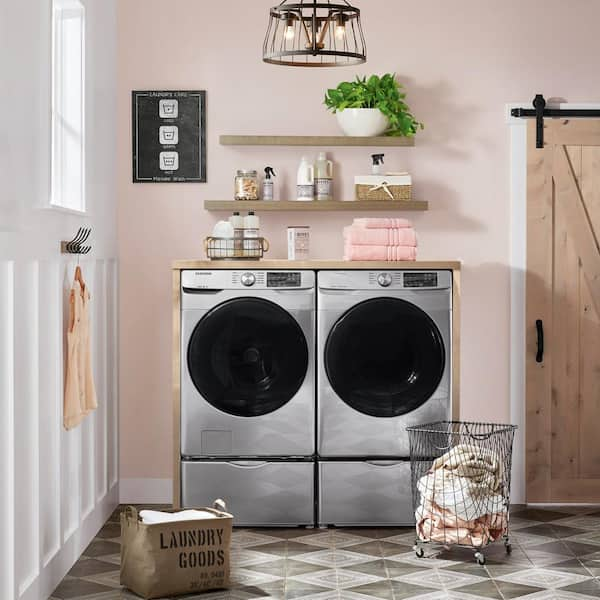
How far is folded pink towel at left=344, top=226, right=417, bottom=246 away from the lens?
4.28 metres

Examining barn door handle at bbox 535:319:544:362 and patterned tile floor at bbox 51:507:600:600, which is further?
barn door handle at bbox 535:319:544:362

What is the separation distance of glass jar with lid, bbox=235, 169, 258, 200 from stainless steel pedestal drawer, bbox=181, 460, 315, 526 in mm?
1213

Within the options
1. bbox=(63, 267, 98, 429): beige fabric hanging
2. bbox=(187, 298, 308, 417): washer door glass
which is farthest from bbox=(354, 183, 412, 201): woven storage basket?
bbox=(63, 267, 98, 429): beige fabric hanging

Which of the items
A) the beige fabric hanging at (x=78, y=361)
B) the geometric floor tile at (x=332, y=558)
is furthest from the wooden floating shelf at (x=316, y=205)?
the geometric floor tile at (x=332, y=558)

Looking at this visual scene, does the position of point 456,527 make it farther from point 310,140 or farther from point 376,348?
point 310,140

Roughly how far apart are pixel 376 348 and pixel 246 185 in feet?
3.28

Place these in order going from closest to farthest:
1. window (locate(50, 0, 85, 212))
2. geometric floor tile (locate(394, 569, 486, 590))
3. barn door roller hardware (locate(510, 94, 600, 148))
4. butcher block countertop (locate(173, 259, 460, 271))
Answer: geometric floor tile (locate(394, 569, 486, 590))
window (locate(50, 0, 85, 212))
butcher block countertop (locate(173, 259, 460, 271))
barn door roller hardware (locate(510, 94, 600, 148))

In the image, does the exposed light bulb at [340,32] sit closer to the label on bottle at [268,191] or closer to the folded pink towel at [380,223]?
the folded pink towel at [380,223]

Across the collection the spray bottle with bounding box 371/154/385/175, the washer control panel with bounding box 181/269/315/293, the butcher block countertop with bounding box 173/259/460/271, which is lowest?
the washer control panel with bounding box 181/269/315/293

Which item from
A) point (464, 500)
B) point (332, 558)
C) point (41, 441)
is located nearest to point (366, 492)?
point (332, 558)

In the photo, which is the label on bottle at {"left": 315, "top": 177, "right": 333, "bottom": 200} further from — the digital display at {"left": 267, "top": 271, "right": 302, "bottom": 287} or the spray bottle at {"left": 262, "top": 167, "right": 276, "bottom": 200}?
the digital display at {"left": 267, "top": 271, "right": 302, "bottom": 287}

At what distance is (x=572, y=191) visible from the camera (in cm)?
475

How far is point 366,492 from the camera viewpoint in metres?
4.25

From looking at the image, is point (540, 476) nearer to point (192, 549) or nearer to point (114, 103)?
point (192, 549)
